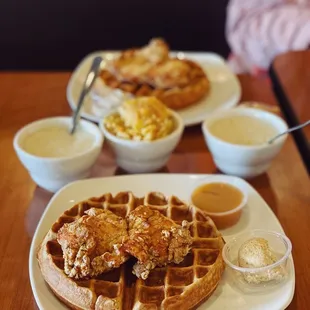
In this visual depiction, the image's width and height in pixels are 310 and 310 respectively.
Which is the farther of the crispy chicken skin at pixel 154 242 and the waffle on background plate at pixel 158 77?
the waffle on background plate at pixel 158 77

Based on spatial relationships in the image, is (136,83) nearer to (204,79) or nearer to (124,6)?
(204,79)

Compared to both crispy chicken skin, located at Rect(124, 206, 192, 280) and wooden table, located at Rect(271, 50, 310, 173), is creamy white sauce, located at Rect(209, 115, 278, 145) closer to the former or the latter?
wooden table, located at Rect(271, 50, 310, 173)

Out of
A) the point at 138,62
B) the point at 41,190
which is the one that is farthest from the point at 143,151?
the point at 138,62

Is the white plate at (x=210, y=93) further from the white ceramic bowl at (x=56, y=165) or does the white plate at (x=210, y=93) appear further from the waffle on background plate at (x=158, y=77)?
the white ceramic bowl at (x=56, y=165)

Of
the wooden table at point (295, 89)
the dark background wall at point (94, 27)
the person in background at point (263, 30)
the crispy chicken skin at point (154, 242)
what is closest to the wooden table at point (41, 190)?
the wooden table at point (295, 89)

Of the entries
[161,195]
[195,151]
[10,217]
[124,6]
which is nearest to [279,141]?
[195,151]

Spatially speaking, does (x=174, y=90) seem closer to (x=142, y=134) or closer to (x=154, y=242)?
(x=142, y=134)
